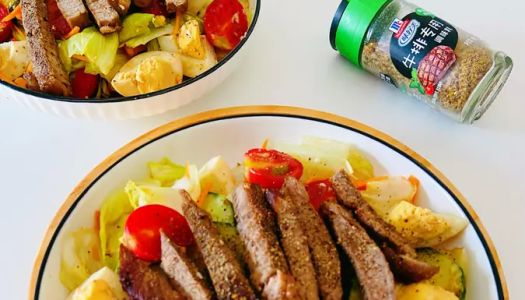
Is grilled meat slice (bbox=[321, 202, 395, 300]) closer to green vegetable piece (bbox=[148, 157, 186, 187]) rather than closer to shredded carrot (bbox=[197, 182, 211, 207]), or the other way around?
shredded carrot (bbox=[197, 182, 211, 207])

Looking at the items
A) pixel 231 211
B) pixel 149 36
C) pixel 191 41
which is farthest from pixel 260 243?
pixel 149 36

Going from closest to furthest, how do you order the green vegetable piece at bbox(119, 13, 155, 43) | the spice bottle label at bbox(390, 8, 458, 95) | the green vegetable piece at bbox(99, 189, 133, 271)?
the green vegetable piece at bbox(99, 189, 133, 271) → the spice bottle label at bbox(390, 8, 458, 95) → the green vegetable piece at bbox(119, 13, 155, 43)

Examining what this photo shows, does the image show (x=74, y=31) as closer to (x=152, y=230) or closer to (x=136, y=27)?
(x=136, y=27)

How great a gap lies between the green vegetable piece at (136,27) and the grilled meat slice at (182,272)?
2.27 feet

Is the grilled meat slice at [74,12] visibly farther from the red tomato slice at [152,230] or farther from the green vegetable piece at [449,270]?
the green vegetable piece at [449,270]

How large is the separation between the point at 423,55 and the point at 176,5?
71 centimetres

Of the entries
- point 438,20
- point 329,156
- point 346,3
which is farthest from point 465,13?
point 329,156

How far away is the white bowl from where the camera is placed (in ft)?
5.25

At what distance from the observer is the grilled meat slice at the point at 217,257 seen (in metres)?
1.22

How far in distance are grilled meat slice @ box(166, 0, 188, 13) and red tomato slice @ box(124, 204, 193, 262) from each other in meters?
0.66

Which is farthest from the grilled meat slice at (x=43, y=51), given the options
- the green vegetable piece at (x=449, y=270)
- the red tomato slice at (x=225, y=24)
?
the green vegetable piece at (x=449, y=270)

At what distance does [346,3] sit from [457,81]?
39cm

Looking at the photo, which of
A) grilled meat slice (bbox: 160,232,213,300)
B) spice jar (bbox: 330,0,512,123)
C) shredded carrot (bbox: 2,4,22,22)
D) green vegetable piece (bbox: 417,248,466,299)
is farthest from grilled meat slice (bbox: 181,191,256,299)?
shredded carrot (bbox: 2,4,22,22)

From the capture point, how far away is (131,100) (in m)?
1.60
